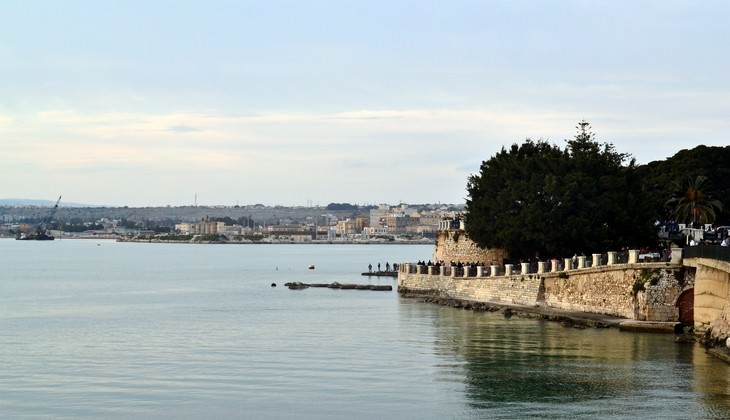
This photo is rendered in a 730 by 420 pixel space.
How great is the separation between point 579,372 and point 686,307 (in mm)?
9748

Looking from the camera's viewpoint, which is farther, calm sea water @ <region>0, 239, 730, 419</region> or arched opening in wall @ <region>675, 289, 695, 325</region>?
arched opening in wall @ <region>675, 289, 695, 325</region>

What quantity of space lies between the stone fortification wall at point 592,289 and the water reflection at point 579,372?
183cm

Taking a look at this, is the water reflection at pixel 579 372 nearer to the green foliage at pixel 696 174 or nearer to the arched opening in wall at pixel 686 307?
the arched opening in wall at pixel 686 307

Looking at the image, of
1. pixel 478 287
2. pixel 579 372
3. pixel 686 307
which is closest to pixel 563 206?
pixel 478 287

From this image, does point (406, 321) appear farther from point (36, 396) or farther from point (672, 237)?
point (36, 396)

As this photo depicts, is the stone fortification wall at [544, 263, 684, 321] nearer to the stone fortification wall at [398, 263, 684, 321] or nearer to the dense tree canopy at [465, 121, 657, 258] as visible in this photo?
the stone fortification wall at [398, 263, 684, 321]

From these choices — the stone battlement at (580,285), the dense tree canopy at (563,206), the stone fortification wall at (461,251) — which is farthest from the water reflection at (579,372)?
the stone fortification wall at (461,251)

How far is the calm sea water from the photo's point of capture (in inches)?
1283

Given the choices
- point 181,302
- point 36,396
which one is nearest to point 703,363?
point 36,396

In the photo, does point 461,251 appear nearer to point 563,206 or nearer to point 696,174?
point 563,206

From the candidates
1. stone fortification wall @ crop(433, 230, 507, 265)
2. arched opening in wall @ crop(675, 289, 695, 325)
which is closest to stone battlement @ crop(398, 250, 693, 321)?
arched opening in wall @ crop(675, 289, 695, 325)

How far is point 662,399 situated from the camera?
33.5 m

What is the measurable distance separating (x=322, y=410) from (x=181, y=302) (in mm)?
45352

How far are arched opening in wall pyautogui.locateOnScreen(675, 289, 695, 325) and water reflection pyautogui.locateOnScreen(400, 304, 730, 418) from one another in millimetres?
1776
